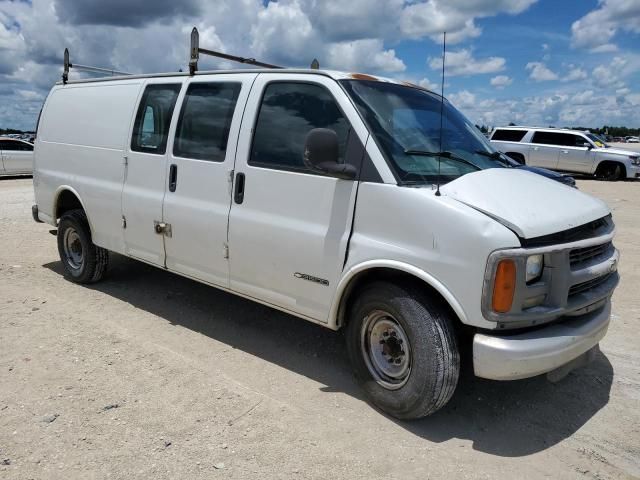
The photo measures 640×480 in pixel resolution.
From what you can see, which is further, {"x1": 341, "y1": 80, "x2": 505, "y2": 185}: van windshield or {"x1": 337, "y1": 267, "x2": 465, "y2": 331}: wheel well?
{"x1": 341, "y1": 80, "x2": 505, "y2": 185}: van windshield

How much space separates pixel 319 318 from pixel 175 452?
129 centimetres

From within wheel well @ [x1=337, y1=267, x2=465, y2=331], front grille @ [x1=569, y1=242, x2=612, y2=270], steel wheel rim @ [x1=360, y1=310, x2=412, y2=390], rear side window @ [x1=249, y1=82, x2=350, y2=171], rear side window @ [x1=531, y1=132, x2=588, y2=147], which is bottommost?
steel wheel rim @ [x1=360, y1=310, x2=412, y2=390]

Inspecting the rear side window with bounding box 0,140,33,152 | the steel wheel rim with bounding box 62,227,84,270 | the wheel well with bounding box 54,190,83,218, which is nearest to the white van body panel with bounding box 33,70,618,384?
the wheel well with bounding box 54,190,83,218

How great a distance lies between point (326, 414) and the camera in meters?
3.69

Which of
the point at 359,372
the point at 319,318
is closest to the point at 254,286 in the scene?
the point at 319,318

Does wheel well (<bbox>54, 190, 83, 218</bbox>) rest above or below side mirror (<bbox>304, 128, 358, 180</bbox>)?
below

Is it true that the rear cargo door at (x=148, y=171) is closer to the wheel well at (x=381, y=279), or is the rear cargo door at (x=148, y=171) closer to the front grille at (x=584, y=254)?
the wheel well at (x=381, y=279)

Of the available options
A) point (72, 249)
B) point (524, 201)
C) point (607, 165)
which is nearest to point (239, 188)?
point (524, 201)

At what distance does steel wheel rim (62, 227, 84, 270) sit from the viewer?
21.2ft

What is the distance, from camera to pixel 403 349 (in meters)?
3.55

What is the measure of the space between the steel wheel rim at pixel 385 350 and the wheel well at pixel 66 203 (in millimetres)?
4145

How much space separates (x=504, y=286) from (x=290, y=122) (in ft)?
6.46

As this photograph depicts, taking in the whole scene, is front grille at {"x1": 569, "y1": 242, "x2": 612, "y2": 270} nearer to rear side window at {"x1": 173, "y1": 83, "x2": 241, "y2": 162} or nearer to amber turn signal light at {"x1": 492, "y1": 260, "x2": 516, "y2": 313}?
amber turn signal light at {"x1": 492, "y1": 260, "x2": 516, "y2": 313}

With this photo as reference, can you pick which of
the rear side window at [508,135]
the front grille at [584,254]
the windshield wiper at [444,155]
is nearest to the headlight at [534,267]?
the front grille at [584,254]
